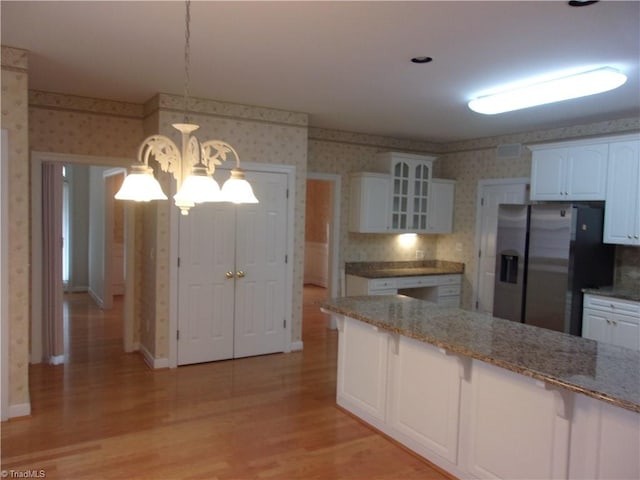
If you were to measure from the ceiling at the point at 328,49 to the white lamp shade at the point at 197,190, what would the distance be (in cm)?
109

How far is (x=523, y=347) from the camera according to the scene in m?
2.63

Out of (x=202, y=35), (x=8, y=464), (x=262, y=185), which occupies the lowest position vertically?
(x=8, y=464)

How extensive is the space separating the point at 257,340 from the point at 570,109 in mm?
3918

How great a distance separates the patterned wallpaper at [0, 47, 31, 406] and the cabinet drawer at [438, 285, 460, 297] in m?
4.88

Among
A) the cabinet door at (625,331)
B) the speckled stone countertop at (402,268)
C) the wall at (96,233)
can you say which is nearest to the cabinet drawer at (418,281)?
the speckled stone countertop at (402,268)

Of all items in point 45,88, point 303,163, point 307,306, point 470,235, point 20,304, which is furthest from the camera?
point 307,306

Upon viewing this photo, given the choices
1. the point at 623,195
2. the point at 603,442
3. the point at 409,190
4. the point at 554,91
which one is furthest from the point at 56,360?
the point at 623,195

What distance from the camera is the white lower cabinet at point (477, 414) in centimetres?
219

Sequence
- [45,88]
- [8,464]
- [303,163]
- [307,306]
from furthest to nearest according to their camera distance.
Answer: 1. [307,306]
2. [303,163]
3. [45,88]
4. [8,464]

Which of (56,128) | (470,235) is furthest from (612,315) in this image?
(56,128)

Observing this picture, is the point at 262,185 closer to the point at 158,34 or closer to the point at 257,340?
the point at 257,340

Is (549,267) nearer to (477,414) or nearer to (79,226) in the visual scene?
(477,414)

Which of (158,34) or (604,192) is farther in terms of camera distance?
(604,192)

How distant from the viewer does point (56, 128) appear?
4.66 metres
